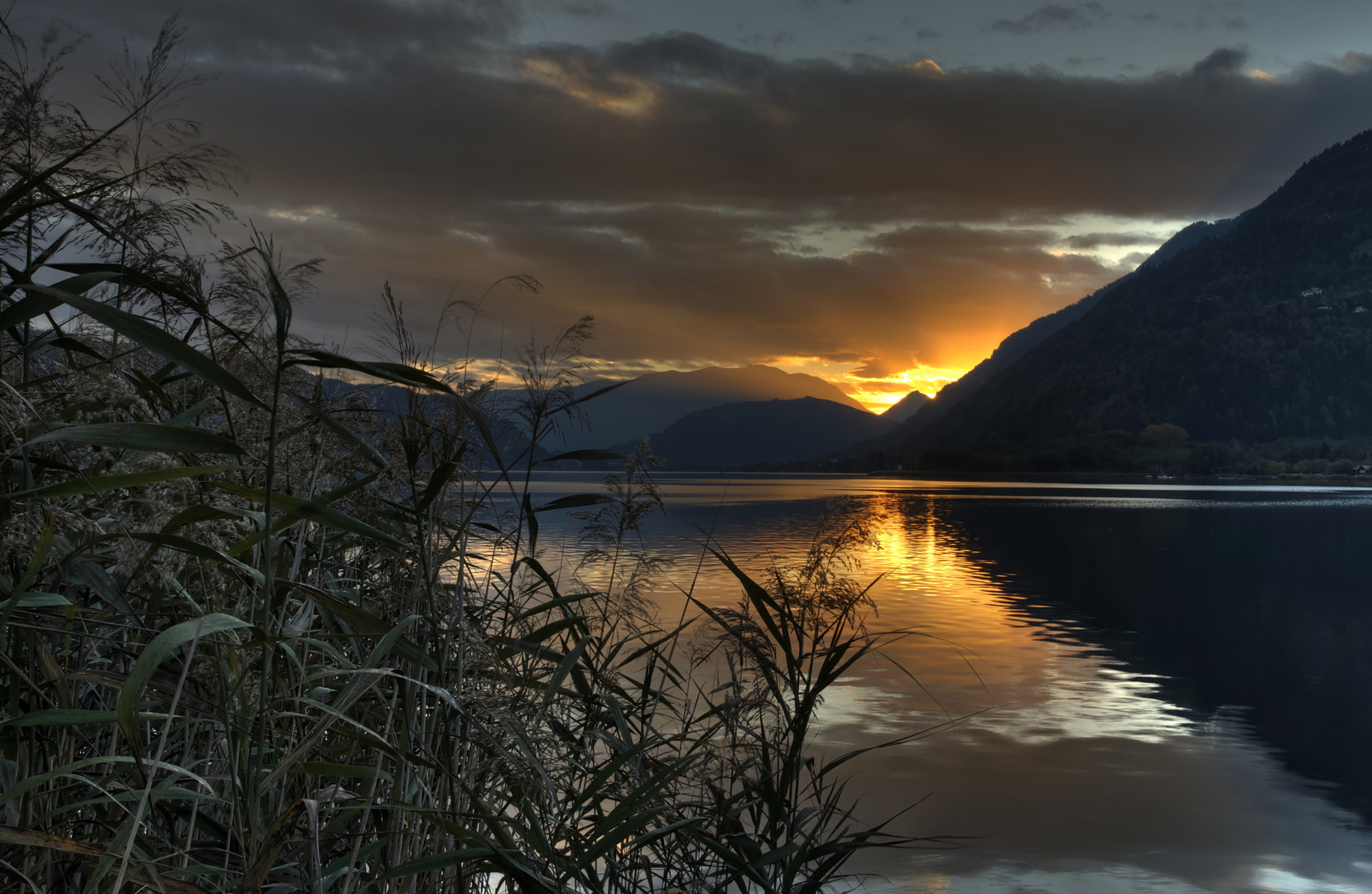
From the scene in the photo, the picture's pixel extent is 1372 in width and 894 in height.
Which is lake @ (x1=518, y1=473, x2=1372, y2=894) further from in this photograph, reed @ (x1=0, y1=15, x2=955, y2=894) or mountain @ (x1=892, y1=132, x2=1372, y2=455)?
mountain @ (x1=892, y1=132, x2=1372, y2=455)

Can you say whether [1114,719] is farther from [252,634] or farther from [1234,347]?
[1234,347]

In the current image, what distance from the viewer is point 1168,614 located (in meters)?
15.1

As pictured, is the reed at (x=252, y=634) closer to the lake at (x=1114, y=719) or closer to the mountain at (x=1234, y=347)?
the lake at (x=1114, y=719)

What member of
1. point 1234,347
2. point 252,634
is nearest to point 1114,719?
point 252,634

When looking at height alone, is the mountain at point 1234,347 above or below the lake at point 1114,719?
above

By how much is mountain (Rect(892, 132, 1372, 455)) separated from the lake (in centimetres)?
13253

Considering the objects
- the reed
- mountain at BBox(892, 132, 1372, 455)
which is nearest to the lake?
the reed

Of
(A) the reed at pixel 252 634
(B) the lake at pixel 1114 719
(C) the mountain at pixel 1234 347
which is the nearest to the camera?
(A) the reed at pixel 252 634

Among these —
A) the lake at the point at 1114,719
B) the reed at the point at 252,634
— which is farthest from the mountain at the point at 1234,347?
the reed at the point at 252,634

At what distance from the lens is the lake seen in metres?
5.57

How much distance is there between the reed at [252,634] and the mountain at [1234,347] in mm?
149290

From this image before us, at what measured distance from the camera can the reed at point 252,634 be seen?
4.80 feet

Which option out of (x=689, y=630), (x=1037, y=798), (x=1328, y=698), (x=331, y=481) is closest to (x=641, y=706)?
(x=331, y=481)

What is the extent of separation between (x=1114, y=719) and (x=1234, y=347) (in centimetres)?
16081
